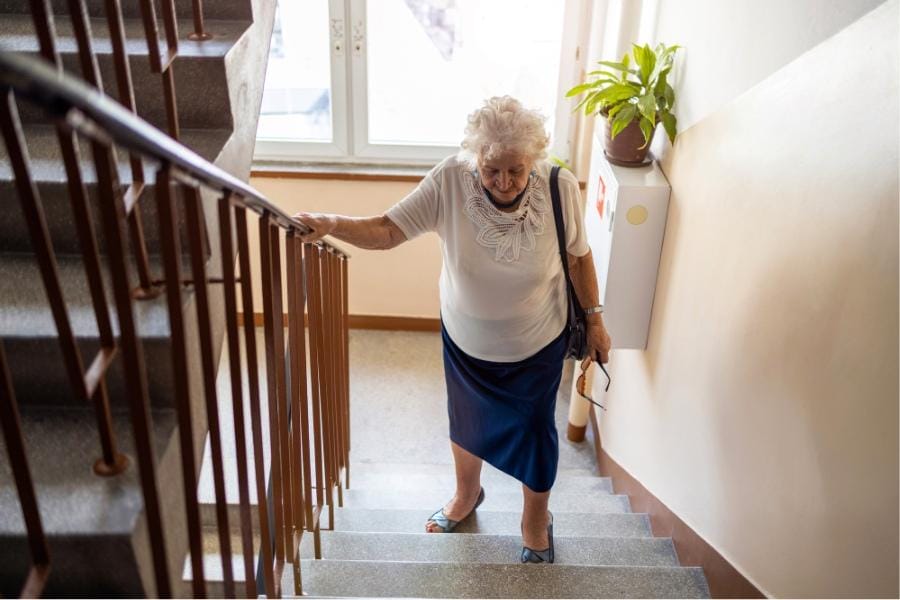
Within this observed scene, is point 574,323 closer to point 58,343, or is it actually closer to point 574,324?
point 574,324

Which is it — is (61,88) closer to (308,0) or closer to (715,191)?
(715,191)

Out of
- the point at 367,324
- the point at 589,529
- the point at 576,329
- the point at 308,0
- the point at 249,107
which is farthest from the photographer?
the point at 367,324

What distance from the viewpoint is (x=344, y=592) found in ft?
7.34

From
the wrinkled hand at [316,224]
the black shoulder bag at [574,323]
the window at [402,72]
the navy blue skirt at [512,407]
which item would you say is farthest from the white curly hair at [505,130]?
the window at [402,72]

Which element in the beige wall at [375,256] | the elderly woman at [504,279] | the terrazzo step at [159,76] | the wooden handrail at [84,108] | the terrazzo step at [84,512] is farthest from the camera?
the beige wall at [375,256]

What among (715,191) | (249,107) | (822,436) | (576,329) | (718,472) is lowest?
(718,472)

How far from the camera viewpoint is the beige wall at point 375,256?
4.38 m

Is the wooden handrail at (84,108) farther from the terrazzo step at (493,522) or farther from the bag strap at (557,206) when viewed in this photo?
the terrazzo step at (493,522)

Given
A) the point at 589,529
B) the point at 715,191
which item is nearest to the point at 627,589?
the point at 589,529

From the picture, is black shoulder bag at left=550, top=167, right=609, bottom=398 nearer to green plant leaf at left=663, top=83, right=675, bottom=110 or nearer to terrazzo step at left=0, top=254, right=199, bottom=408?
green plant leaf at left=663, top=83, right=675, bottom=110

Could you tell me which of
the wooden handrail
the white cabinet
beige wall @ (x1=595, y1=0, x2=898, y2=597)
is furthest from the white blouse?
the wooden handrail

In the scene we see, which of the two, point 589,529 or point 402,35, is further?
point 402,35

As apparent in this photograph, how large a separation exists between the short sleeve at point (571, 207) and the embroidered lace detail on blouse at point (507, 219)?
0.05m

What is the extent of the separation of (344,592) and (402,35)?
9.73 feet
